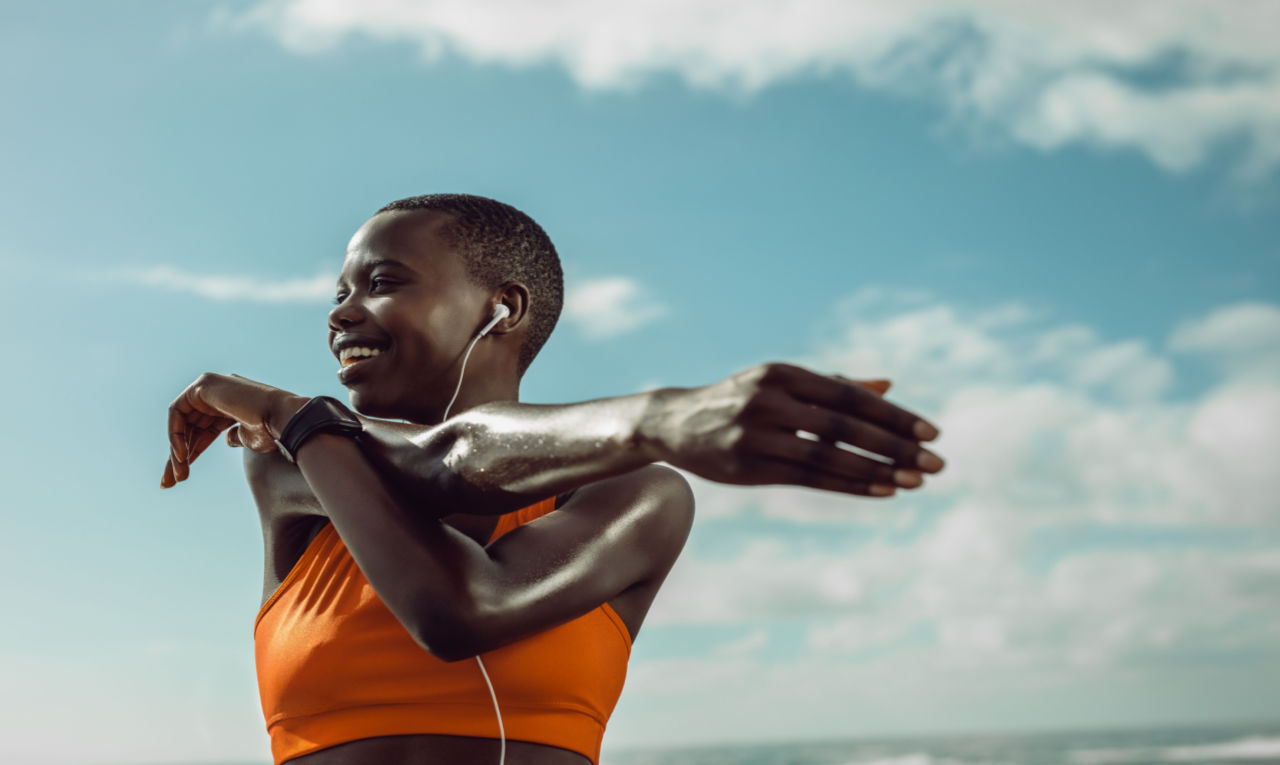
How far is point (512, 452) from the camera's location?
1453 mm

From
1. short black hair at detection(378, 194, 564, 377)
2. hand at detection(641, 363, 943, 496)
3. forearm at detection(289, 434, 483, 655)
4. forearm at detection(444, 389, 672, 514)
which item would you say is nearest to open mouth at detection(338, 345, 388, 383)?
short black hair at detection(378, 194, 564, 377)

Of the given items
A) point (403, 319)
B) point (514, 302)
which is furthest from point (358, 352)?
point (514, 302)

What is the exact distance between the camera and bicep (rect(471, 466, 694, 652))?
170 cm

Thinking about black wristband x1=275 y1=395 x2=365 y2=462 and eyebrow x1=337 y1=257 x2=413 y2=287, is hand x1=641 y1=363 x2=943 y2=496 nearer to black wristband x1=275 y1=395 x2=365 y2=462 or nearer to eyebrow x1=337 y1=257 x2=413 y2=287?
black wristband x1=275 y1=395 x2=365 y2=462

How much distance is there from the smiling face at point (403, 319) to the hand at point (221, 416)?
0.74 ft

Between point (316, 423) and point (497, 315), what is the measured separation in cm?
62

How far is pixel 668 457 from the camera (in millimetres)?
1224

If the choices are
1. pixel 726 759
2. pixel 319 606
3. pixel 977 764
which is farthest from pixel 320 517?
pixel 726 759

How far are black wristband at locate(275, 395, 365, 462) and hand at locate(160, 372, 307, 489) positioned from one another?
0.08 m

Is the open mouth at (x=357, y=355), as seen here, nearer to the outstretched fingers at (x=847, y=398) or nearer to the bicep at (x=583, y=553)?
the bicep at (x=583, y=553)

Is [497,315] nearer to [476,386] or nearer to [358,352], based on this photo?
[476,386]

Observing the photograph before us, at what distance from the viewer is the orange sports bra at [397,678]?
1.88 m

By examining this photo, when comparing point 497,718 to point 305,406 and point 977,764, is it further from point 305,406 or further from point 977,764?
point 977,764

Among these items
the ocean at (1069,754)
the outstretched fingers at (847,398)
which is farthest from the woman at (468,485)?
the ocean at (1069,754)
